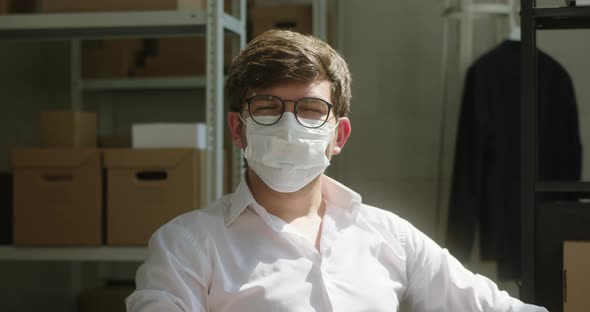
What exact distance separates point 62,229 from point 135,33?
60cm

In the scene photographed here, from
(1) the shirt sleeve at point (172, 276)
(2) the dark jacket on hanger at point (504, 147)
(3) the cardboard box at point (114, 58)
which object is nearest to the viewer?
(1) the shirt sleeve at point (172, 276)

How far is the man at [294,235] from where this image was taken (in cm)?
142

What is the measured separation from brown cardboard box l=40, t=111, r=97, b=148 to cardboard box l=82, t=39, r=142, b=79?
2.45 feet

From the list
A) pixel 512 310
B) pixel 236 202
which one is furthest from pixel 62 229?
pixel 512 310

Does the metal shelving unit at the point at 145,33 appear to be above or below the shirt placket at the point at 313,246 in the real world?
above

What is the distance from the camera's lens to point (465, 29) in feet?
10.3

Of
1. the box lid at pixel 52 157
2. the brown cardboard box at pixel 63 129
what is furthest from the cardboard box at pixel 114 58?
the box lid at pixel 52 157

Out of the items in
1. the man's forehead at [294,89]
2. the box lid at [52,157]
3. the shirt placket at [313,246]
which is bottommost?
the shirt placket at [313,246]

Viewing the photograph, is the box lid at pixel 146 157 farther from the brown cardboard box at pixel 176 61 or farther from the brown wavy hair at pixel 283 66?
the brown cardboard box at pixel 176 61

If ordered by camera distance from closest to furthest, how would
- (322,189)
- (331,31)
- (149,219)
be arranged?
(322,189), (149,219), (331,31)

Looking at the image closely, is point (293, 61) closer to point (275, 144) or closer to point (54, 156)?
point (275, 144)

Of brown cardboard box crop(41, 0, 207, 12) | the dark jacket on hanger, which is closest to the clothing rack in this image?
the dark jacket on hanger

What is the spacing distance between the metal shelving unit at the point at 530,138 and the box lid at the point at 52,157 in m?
1.22

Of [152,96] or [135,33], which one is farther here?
[152,96]
